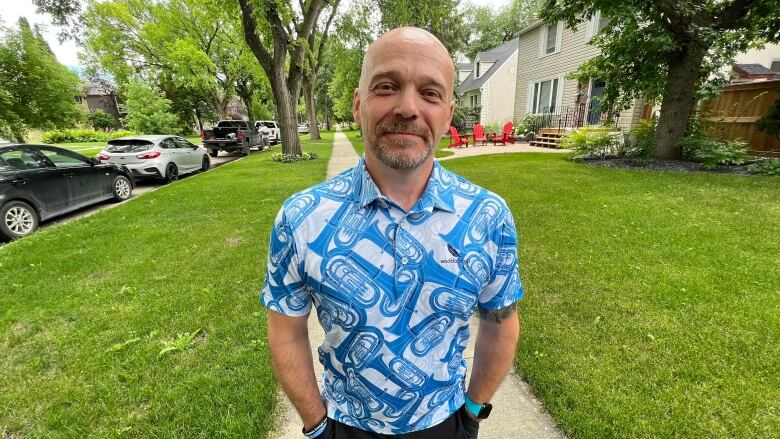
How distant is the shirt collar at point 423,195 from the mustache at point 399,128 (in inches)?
5.6

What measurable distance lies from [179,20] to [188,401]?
116 feet

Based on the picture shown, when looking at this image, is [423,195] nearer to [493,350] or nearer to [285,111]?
[493,350]

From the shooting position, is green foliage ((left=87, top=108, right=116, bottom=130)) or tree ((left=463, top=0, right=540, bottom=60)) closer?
tree ((left=463, top=0, right=540, bottom=60))

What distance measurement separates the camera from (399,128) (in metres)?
1.17

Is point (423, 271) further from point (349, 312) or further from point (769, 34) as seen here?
point (769, 34)

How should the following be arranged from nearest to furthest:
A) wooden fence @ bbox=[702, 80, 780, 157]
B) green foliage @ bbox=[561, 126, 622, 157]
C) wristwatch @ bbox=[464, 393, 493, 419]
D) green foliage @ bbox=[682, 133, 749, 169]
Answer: wristwatch @ bbox=[464, 393, 493, 419], green foliage @ bbox=[682, 133, 749, 169], wooden fence @ bbox=[702, 80, 780, 157], green foliage @ bbox=[561, 126, 622, 157]

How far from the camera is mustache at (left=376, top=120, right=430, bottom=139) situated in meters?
1.16

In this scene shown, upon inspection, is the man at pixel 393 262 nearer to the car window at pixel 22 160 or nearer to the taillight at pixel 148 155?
the car window at pixel 22 160

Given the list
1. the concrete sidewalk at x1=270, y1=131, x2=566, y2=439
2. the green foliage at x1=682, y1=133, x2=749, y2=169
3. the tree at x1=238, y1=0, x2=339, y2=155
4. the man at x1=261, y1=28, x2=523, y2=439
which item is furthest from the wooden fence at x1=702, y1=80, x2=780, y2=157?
the tree at x1=238, y1=0, x2=339, y2=155

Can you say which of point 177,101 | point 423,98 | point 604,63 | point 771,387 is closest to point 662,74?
point 604,63

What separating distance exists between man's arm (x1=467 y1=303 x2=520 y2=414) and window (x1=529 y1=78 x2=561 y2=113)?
19.5 m

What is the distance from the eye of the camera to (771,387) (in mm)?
2377

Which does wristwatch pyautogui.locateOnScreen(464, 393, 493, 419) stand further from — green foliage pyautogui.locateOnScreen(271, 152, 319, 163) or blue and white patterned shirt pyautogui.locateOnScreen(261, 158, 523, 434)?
green foliage pyautogui.locateOnScreen(271, 152, 319, 163)

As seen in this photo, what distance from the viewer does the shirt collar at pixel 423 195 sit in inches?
46.1
